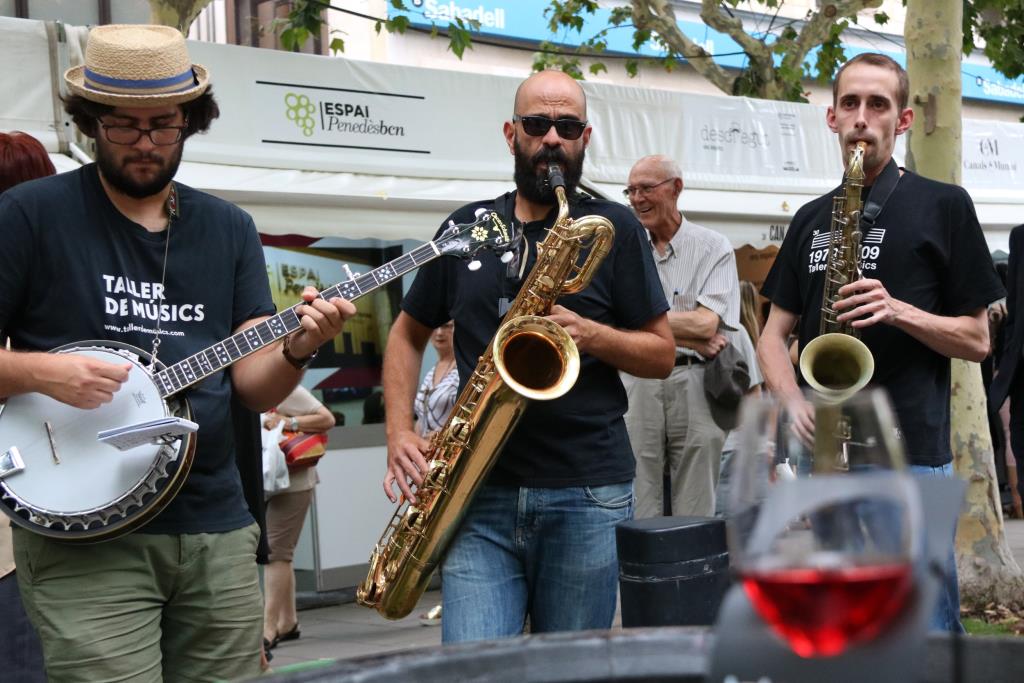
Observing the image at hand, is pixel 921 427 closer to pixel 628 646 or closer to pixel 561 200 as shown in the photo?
pixel 561 200

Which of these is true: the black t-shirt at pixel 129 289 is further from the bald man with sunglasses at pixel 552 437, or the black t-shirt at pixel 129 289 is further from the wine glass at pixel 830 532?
the wine glass at pixel 830 532

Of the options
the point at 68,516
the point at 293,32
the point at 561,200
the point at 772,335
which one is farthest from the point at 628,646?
the point at 293,32

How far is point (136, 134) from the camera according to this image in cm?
291

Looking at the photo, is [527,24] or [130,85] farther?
[527,24]

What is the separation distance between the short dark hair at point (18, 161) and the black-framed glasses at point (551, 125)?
4.30 feet

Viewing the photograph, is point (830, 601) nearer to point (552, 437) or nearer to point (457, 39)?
point (552, 437)

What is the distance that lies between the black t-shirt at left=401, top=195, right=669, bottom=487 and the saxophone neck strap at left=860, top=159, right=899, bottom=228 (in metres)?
0.61

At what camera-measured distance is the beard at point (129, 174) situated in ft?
9.57

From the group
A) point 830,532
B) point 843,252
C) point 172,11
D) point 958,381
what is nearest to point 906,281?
point 843,252

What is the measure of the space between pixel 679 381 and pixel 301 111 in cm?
238

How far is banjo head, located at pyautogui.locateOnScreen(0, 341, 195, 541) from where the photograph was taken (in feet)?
8.96

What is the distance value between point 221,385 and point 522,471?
79cm

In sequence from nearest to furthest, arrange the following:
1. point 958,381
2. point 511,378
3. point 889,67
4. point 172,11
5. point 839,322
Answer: point 511,378 → point 839,322 → point 889,67 → point 958,381 → point 172,11

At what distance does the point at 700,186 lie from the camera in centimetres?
850
